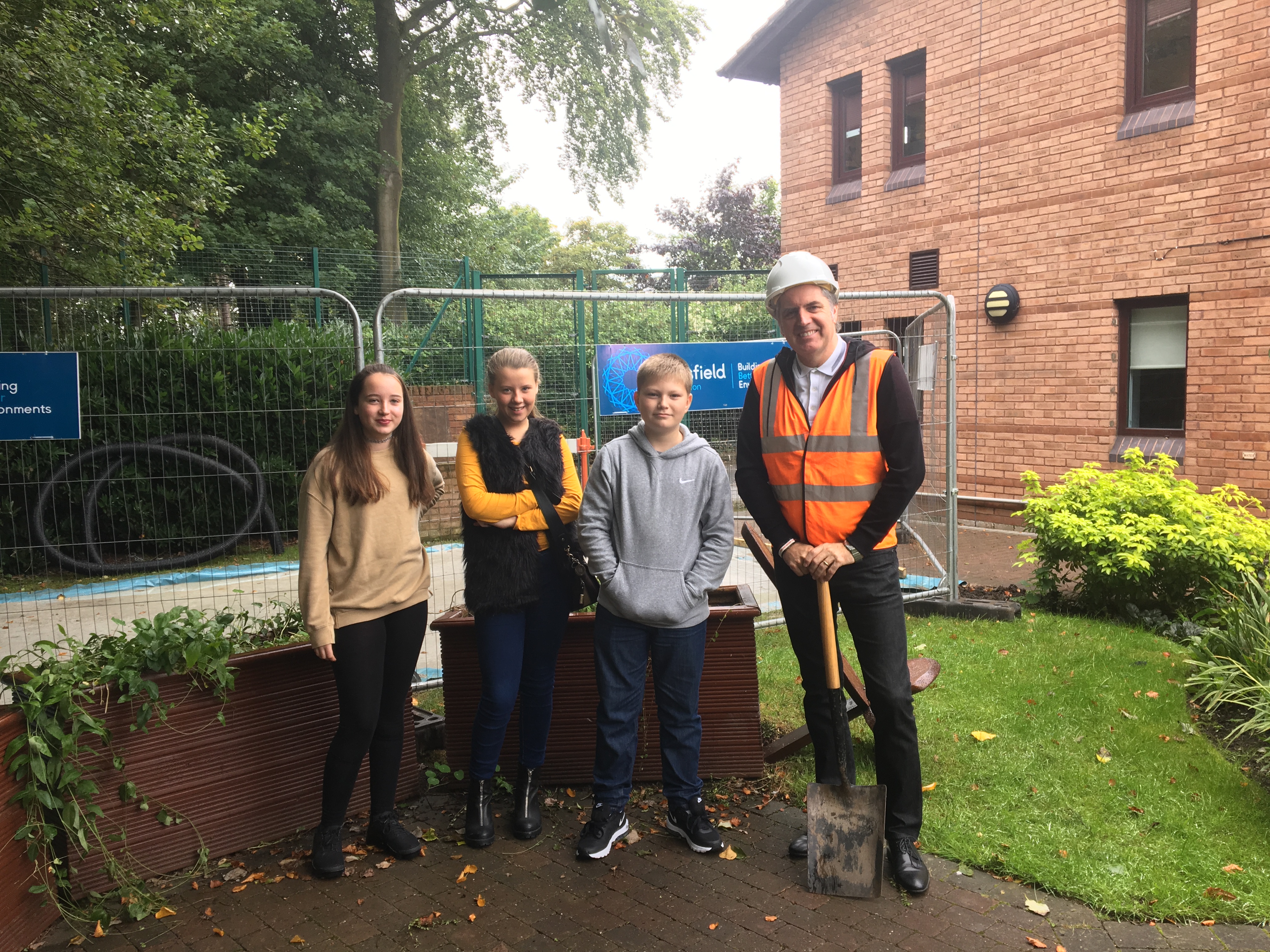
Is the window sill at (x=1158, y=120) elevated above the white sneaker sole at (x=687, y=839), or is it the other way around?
Result: the window sill at (x=1158, y=120)

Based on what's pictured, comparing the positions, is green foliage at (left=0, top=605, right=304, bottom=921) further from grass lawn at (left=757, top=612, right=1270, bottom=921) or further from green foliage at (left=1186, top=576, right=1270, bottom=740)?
green foliage at (left=1186, top=576, right=1270, bottom=740)

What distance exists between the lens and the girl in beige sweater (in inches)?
136

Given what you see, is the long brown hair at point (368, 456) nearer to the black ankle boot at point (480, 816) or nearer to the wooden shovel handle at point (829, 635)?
the black ankle boot at point (480, 816)

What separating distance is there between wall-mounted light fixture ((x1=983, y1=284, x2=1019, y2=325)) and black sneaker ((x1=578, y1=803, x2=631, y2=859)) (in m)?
9.67

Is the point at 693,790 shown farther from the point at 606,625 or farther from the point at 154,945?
the point at 154,945

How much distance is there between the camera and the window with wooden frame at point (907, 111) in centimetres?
1308

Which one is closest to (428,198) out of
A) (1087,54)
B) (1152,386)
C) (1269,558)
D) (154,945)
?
(1087,54)

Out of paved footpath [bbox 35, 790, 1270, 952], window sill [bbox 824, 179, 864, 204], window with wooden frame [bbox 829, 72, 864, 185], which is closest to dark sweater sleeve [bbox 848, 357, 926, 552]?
paved footpath [bbox 35, 790, 1270, 952]

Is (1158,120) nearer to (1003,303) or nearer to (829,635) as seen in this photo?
(1003,303)

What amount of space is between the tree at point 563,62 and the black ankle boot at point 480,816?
57.0ft

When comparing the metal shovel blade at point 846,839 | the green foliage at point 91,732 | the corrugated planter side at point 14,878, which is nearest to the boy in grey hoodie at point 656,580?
the metal shovel blade at point 846,839

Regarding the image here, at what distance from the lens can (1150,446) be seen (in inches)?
406

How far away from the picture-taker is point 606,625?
374cm

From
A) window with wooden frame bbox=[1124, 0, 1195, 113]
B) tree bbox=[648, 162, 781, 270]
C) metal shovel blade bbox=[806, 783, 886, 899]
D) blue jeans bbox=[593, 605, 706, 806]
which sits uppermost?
tree bbox=[648, 162, 781, 270]
